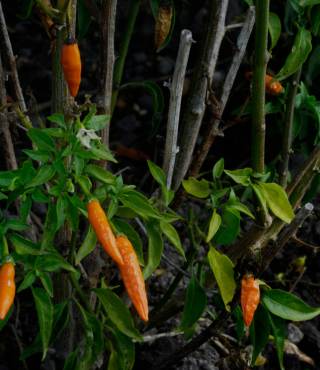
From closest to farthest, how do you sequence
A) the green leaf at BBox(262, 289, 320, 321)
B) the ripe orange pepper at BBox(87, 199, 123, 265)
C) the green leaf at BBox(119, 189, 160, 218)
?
the ripe orange pepper at BBox(87, 199, 123, 265)
the green leaf at BBox(119, 189, 160, 218)
the green leaf at BBox(262, 289, 320, 321)

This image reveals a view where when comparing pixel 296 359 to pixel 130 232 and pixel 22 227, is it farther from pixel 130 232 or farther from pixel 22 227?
pixel 22 227

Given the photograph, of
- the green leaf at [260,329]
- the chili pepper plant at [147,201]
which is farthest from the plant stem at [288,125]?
the green leaf at [260,329]

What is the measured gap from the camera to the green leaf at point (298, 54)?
1.82m

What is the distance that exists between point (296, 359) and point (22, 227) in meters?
1.22

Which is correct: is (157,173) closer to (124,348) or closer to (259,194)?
(259,194)

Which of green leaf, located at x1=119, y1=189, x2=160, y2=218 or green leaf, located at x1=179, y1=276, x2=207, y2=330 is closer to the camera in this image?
green leaf, located at x1=119, y1=189, x2=160, y2=218

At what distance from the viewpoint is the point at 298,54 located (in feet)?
5.98

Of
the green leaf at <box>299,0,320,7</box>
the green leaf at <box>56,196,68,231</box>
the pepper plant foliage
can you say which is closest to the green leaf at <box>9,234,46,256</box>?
the pepper plant foliage

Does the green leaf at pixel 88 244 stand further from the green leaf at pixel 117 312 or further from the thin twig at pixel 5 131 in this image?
the thin twig at pixel 5 131

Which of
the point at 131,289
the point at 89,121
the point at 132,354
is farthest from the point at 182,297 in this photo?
the point at 89,121

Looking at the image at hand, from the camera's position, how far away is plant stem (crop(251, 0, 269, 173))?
65.2 inches

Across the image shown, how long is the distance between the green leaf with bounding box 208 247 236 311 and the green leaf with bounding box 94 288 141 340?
0.71ft

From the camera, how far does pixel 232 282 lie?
1.73 m

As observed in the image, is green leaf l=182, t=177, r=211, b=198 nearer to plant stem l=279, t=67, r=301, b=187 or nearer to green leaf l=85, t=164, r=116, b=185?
green leaf l=85, t=164, r=116, b=185
